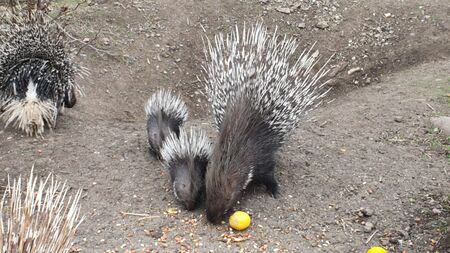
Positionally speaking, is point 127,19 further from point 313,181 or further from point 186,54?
point 313,181

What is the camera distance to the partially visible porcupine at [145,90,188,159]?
4043mm

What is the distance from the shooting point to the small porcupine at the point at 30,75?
4273 millimetres

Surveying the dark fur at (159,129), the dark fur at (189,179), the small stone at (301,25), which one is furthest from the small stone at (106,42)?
the dark fur at (189,179)

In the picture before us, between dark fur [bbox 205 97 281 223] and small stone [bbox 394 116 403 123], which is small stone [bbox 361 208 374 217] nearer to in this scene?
dark fur [bbox 205 97 281 223]

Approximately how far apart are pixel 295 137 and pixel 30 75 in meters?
2.13

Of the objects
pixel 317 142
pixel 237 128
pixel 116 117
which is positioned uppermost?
pixel 237 128

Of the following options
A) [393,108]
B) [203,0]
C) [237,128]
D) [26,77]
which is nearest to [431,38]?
[393,108]

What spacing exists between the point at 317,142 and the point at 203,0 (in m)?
3.06

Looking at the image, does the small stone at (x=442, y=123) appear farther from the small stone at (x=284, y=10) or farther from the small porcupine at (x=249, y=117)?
the small stone at (x=284, y=10)

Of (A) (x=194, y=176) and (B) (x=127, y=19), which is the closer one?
(A) (x=194, y=176)

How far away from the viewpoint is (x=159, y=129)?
4.12 m

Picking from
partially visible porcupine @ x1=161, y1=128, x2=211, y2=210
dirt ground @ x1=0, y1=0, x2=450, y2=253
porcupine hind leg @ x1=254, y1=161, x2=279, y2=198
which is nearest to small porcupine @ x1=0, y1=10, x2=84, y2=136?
dirt ground @ x1=0, y1=0, x2=450, y2=253

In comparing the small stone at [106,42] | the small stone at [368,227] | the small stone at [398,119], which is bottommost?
the small stone at [368,227]

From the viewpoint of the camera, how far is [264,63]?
3.58 meters
